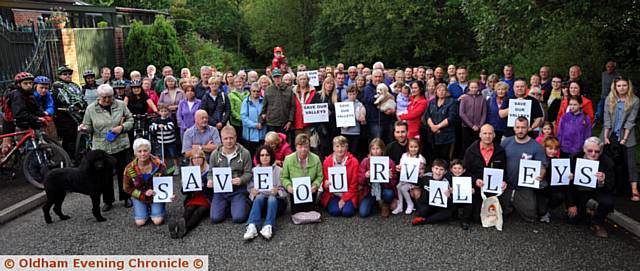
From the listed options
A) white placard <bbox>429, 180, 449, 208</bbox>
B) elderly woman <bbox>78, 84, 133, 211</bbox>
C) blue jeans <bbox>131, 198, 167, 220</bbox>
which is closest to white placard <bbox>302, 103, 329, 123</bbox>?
white placard <bbox>429, 180, 449, 208</bbox>

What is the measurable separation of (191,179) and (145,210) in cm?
75

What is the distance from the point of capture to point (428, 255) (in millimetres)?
5324

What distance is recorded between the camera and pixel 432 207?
247 inches

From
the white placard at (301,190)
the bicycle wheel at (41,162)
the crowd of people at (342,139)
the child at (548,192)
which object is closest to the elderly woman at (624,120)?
the crowd of people at (342,139)

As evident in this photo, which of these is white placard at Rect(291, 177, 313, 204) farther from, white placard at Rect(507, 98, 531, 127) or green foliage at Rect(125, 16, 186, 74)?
green foliage at Rect(125, 16, 186, 74)

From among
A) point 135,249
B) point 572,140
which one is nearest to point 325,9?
point 572,140

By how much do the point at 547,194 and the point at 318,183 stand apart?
3043mm

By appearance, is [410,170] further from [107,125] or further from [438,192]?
[107,125]

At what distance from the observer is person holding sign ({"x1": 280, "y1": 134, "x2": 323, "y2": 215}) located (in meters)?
6.38

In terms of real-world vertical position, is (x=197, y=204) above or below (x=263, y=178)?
Result: below

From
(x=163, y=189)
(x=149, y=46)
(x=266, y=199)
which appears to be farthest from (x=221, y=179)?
(x=149, y=46)

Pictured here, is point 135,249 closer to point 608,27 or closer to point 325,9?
point 608,27

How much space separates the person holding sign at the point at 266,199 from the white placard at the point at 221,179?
0.33 m

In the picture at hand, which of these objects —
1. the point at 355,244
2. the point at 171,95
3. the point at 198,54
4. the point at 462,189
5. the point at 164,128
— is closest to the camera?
the point at 355,244
